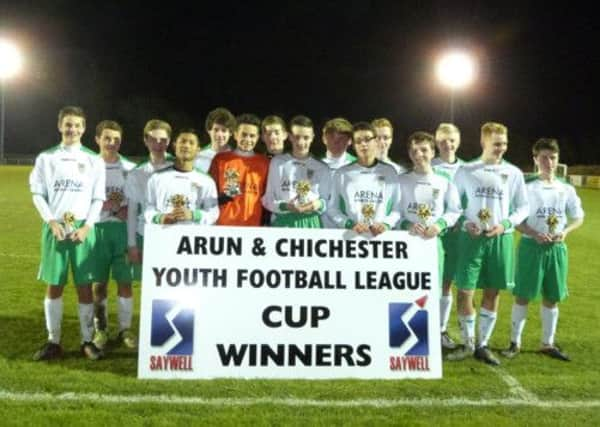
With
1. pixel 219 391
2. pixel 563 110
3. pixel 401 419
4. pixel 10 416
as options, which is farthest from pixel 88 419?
pixel 563 110

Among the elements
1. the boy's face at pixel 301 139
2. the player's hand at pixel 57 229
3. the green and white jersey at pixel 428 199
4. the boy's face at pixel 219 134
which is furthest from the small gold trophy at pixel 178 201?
the green and white jersey at pixel 428 199

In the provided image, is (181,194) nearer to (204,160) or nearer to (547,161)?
(204,160)

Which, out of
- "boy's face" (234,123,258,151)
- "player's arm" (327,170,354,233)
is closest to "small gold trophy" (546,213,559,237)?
"player's arm" (327,170,354,233)

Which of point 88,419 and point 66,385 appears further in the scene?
point 66,385

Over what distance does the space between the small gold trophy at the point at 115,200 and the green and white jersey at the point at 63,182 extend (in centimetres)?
36

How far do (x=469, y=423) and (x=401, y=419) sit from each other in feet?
1.31

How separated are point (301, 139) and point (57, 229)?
6.32ft

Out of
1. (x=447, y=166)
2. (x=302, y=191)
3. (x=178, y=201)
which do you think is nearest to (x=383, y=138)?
(x=447, y=166)

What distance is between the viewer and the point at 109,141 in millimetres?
5062

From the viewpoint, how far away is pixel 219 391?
4074mm

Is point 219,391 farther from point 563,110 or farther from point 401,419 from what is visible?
point 563,110

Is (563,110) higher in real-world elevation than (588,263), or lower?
higher

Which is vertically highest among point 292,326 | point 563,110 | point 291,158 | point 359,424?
point 563,110

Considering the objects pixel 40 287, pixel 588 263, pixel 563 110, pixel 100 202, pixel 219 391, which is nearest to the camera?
pixel 219 391
